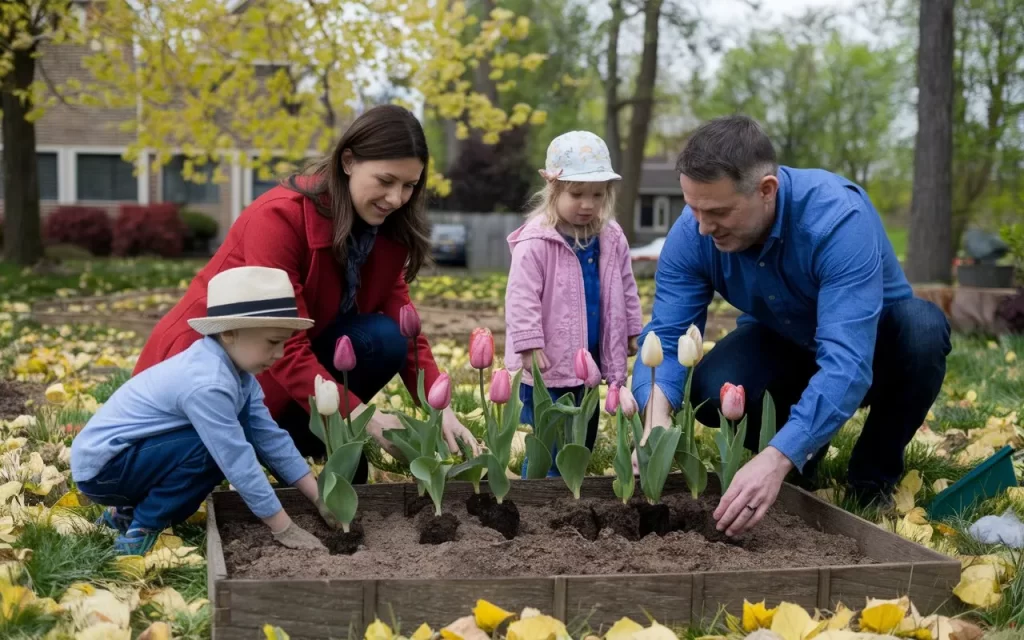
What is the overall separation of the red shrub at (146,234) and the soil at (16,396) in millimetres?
17991

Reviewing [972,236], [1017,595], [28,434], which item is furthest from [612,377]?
[972,236]

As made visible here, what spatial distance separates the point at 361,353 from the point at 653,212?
43143mm

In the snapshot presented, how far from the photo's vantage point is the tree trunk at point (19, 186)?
12.9 meters

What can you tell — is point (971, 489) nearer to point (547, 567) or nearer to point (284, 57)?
point (547, 567)

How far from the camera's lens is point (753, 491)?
2365 millimetres

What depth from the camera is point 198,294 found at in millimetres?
2820

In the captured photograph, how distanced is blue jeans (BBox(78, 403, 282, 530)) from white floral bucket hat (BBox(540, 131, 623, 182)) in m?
1.44

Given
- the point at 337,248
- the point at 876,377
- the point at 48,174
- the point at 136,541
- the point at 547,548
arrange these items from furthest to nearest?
the point at 48,174 → the point at 876,377 → the point at 337,248 → the point at 136,541 → the point at 547,548

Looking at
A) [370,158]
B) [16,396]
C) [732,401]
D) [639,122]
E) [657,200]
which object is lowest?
[16,396]

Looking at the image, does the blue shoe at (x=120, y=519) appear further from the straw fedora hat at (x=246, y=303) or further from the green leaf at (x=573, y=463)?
the green leaf at (x=573, y=463)

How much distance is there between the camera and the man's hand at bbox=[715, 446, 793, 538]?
235 cm

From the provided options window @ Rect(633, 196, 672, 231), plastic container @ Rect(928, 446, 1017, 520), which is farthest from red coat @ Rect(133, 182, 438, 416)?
window @ Rect(633, 196, 672, 231)

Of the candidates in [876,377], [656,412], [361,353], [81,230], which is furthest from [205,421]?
[81,230]

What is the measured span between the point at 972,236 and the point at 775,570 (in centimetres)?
875
